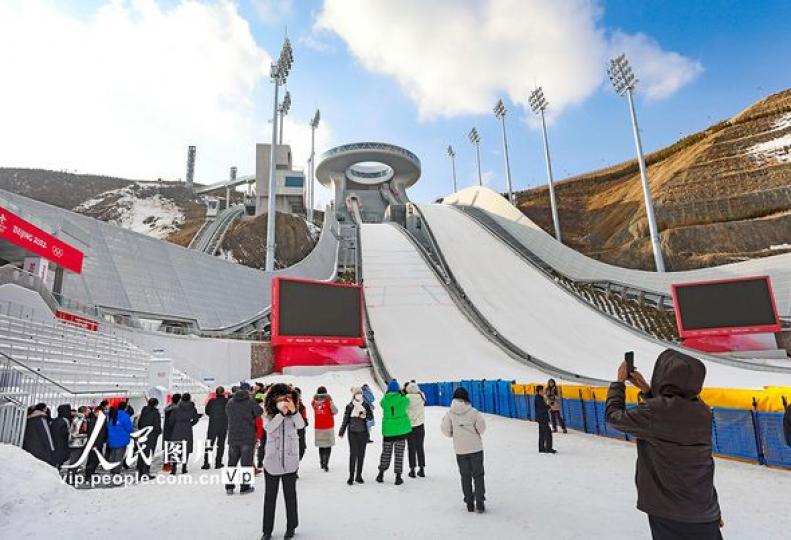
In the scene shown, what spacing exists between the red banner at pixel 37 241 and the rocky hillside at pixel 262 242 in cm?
1797

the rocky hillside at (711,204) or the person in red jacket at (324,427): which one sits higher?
the rocky hillside at (711,204)

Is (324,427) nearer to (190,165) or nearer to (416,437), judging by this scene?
(416,437)

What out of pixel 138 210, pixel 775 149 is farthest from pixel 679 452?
pixel 138 210

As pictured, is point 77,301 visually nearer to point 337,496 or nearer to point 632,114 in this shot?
point 337,496

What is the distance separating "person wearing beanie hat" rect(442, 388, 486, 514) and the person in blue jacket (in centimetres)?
548

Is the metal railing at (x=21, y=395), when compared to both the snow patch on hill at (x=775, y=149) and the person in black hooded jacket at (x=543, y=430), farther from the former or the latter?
the snow patch on hill at (x=775, y=149)

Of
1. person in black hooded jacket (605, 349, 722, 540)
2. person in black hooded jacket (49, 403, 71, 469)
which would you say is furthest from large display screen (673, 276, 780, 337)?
person in black hooded jacket (49, 403, 71, 469)

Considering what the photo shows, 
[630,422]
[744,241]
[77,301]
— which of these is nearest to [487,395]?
[630,422]

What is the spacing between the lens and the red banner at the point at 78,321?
15.1 m

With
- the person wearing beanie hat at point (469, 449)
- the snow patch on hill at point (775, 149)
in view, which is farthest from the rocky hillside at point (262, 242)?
the snow patch on hill at point (775, 149)

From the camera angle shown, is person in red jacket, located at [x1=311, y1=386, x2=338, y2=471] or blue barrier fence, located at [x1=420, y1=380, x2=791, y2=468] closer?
blue barrier fence, located at [x1=420, y1=380, x2=791, y2=468]

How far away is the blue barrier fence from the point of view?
6.86m

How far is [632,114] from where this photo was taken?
35.9 meters

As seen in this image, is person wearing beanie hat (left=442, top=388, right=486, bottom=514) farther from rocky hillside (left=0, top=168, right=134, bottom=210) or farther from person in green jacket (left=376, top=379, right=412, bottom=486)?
rocky hillside (left=0, top=168, right=134, bottom=210)
